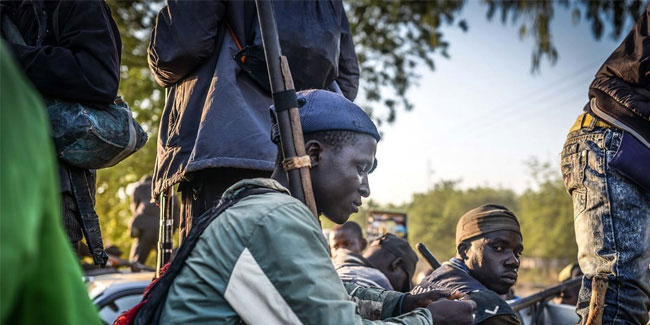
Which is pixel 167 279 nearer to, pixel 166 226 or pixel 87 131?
pixel 87 131

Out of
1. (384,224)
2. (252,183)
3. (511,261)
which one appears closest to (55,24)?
(252,183)

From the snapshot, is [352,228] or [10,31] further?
[352,228]

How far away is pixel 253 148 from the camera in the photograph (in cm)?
323

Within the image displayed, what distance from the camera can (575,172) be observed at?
3.74 metres

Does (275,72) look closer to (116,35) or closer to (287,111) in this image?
(287,111)

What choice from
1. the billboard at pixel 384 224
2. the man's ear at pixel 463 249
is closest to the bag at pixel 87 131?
the man's ear at pixel 463 249

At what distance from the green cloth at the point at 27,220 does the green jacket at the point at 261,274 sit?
2.26 feet

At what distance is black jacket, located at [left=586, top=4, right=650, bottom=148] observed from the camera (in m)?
3.59

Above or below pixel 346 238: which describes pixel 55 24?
above

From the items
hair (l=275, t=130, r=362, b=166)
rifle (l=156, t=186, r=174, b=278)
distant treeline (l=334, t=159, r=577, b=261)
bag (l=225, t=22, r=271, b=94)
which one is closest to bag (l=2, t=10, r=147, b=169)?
rifle (l=156, t=186, r=174, b=278)

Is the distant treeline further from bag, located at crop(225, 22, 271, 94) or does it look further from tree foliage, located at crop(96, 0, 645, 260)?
bag, located at crop(225, 22, 271, 94)

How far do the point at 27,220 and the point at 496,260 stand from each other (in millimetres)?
3404

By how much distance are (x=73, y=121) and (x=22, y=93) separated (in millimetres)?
2042

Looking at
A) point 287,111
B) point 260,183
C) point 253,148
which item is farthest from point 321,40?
point 260,183
